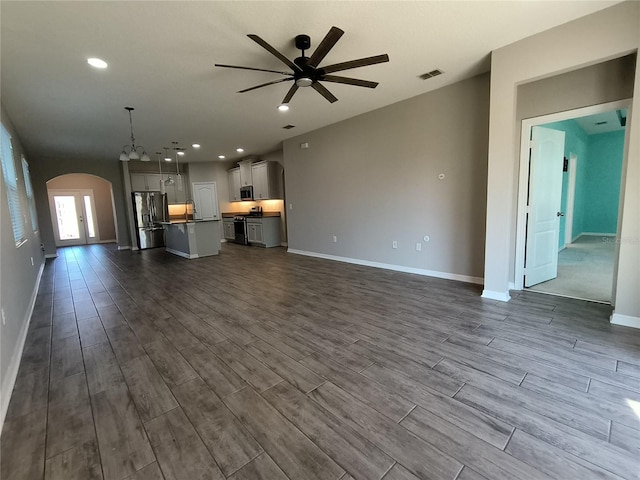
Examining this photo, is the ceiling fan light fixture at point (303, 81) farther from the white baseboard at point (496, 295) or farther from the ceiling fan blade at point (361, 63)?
the white baseboard at point (496, 295)

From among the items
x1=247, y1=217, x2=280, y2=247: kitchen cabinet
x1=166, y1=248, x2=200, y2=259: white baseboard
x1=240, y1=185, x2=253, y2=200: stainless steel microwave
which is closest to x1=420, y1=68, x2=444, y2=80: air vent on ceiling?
x1=247, y1=217, x2=280, y2=247: kitchen cabinet

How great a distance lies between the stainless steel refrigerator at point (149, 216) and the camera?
8.57 metres

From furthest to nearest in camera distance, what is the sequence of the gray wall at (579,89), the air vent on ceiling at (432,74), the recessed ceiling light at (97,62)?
the air vent on ceiling at (432,74) → the recessed ceiling light at (97,62) → the gray wall at (579,89)

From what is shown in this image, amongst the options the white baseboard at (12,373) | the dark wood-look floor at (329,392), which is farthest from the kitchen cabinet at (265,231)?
the white baseboard at (12,373)

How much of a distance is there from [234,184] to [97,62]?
677 centimetres

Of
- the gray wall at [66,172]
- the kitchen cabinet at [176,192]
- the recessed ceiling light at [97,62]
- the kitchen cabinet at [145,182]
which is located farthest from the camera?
the kitchen cabinet at [176,192]

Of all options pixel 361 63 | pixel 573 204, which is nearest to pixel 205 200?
pixel 361 63

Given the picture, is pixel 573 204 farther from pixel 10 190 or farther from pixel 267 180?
pixel 10 190

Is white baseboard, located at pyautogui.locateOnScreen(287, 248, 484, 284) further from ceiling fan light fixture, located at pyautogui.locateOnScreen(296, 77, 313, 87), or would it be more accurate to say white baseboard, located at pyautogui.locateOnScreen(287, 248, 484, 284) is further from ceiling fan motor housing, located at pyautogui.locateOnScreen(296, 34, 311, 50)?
ceiling fan motor housing, located at pyautogui.locateOnScreen(296, 34, 311, 50)

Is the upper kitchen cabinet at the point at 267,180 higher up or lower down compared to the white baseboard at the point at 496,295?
higher up

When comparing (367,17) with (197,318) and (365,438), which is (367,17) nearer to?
(365,438)

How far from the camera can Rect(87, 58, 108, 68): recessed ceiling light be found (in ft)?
9.61

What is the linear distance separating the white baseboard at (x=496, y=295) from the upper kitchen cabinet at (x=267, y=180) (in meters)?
6.20

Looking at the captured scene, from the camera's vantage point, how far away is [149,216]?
8719 millimetres
